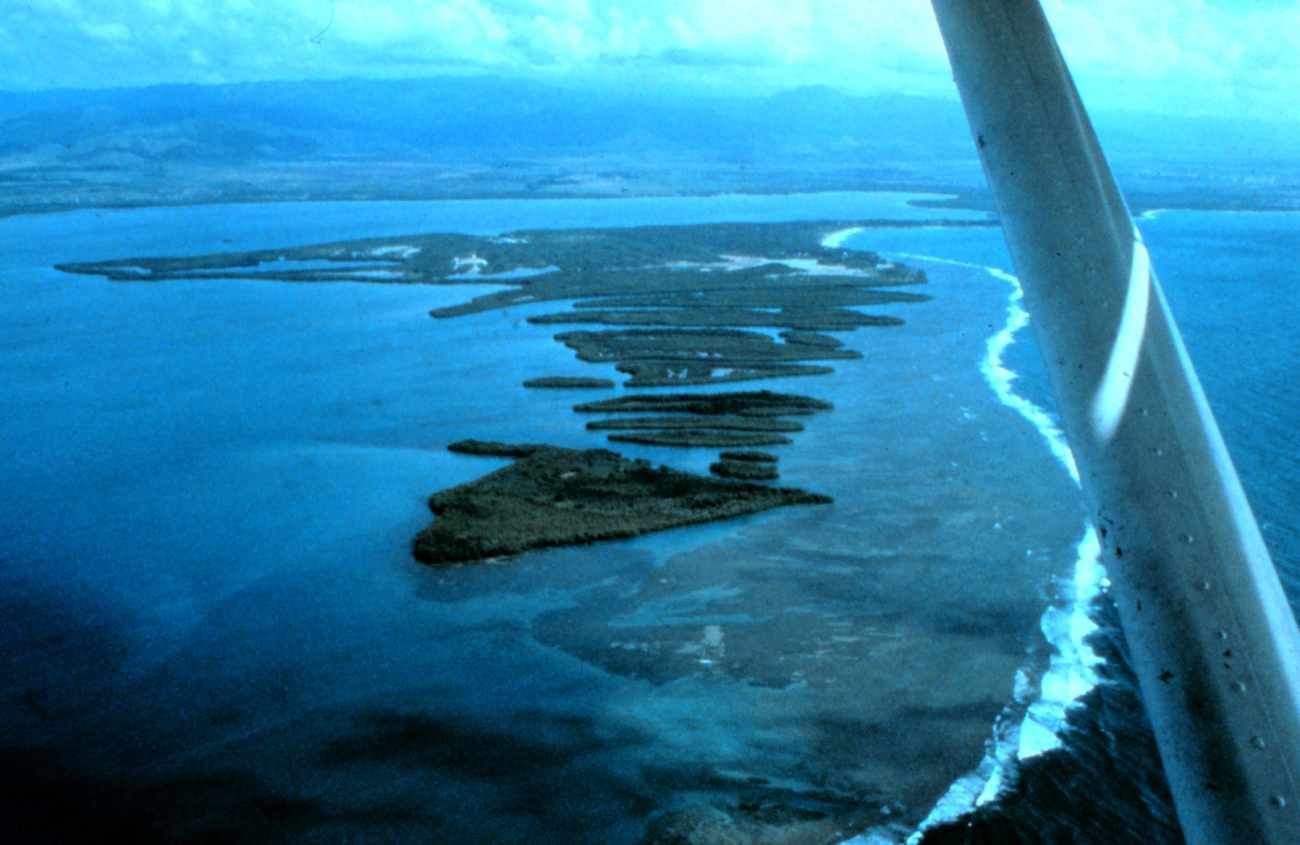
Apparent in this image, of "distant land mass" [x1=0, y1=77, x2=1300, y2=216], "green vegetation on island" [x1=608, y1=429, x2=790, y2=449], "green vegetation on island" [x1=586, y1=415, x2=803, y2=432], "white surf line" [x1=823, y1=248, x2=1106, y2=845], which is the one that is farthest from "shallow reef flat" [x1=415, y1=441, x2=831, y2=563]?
"distant land mass" [x1=0, y1=77, x2=1300, y2=216]

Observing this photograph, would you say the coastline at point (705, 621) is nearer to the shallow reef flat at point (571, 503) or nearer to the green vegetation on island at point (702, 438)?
the shallow reef flat at point (571, 503)

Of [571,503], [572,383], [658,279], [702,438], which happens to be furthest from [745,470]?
[658,279]

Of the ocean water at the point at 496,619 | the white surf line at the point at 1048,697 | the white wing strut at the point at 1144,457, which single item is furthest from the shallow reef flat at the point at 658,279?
the white wing strut at the point at 1144,457

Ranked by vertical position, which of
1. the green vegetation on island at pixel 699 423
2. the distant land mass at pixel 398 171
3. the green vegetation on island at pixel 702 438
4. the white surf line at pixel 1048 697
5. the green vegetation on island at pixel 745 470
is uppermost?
the distant land mass at pixel 398 171

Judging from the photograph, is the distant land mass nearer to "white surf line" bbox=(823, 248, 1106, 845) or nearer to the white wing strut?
"white surf line" bbox=(823, 248, 1106, 845)

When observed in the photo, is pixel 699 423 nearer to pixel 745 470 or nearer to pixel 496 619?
pixel 745 470

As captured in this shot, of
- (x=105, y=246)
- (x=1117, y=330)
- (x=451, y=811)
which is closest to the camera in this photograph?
(x=1117, y=330)

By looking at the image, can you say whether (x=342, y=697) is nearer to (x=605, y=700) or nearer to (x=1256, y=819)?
(x=605, y=700)

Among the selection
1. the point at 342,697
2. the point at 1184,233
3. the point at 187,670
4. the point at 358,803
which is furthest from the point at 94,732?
the point at 1184,233
